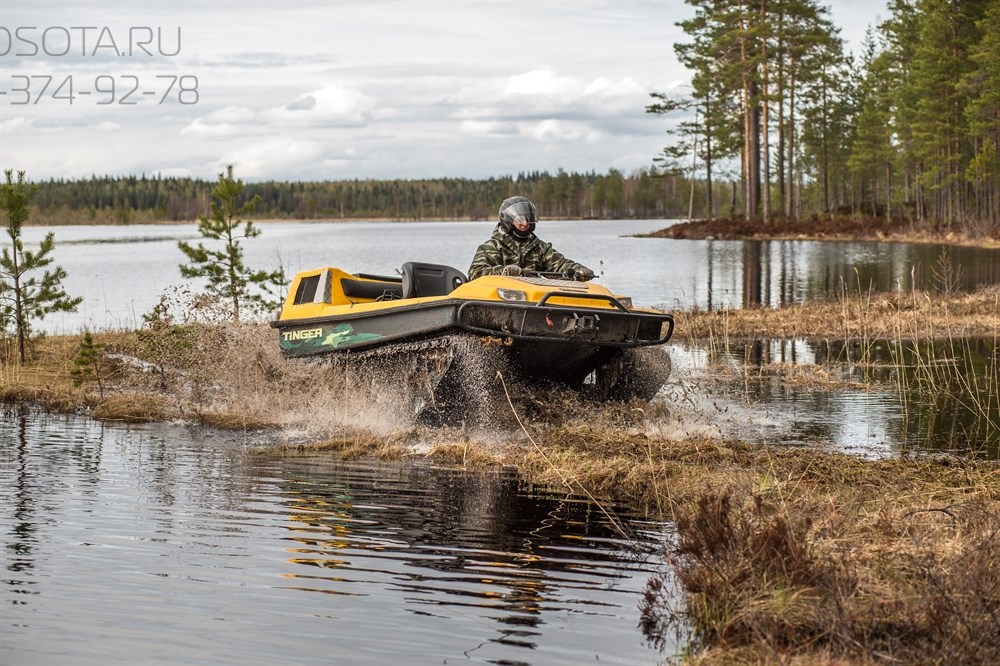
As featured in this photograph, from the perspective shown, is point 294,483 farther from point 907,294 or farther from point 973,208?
point 973,208

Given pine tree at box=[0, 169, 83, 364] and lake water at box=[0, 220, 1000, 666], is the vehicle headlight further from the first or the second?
pine tree at box=[0, 169, 83, 364]

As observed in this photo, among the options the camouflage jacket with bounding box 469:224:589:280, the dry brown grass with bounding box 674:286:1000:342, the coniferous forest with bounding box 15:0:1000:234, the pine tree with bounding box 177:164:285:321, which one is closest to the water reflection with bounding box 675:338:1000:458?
the dry brown grass with bounding box 674:286:1000:342

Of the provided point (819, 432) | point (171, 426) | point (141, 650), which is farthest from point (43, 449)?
point (819, 432)

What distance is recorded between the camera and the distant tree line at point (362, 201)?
155375 mm

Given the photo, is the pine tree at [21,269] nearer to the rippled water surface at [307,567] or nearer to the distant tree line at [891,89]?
the rippled water surface at [307,567]

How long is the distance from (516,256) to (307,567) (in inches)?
213

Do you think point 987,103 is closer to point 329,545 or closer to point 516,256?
point 516,256

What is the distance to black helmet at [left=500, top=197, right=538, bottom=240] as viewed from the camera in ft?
36.8

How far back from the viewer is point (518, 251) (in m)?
11.4

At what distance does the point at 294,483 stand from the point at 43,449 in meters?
2.89

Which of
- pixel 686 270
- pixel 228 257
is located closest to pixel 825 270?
pixel 686 270

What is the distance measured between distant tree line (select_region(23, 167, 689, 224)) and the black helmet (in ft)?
395

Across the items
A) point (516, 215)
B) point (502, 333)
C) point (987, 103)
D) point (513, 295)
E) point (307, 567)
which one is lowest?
point (307, 567)

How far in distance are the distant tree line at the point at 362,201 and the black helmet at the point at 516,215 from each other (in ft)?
395
